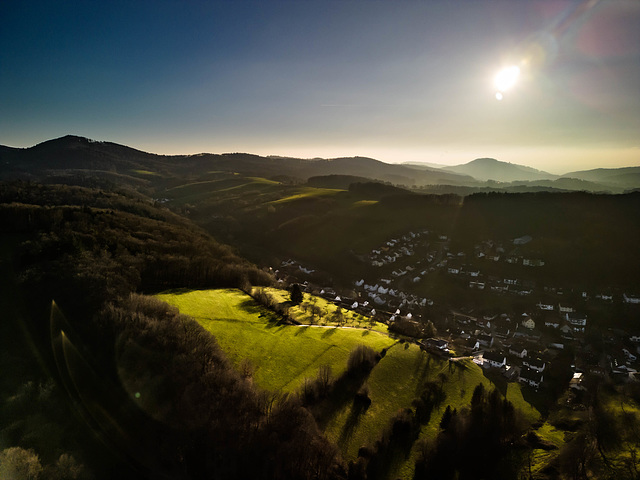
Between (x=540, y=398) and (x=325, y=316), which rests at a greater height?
(x=325, y=316)

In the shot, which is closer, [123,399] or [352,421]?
[123,399]

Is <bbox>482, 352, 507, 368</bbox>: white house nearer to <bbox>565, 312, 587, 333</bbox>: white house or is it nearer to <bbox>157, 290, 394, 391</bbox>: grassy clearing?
<bbox>157, 290, 394, 391</bbox>: grassy clearing

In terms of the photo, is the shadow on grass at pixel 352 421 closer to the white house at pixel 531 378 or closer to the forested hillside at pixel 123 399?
the forested hillside at pixel 123 399

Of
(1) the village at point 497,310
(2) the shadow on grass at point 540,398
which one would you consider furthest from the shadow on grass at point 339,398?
(2) the shadow on grass at point 540,398

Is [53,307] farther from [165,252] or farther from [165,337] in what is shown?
[165,252]

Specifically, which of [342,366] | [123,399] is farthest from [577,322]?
[123,399]

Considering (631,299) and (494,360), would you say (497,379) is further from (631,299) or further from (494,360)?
(631,299)
